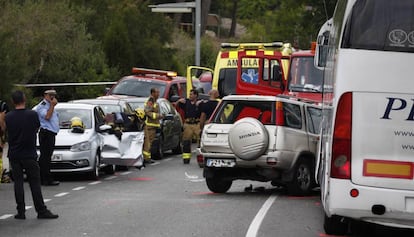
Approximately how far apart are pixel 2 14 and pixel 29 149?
18836mm

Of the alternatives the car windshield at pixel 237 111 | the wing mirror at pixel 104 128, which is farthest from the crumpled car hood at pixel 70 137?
the car windshield at pixel 237 111

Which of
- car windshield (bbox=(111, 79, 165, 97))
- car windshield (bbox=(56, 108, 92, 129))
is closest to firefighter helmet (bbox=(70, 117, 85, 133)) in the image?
car windshield (bbox=(56, 108, 92, 129))

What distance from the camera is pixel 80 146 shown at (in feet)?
65.9

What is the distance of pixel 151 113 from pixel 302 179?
26.7ft

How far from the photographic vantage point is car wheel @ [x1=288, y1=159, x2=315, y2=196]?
17.2 m

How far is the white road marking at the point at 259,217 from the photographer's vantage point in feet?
41.7

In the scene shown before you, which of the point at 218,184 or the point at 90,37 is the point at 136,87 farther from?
the point at 218,184

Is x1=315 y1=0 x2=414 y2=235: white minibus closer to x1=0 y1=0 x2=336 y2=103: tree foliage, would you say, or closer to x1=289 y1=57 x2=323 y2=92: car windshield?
x1=289 y1=57 x2=323 y2=92: car windshield

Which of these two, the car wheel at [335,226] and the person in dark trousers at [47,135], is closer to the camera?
the car wheel at [335,226]

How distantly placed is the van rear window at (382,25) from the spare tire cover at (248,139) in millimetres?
5889

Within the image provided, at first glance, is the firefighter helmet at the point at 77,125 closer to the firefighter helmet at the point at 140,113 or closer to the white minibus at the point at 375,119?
the firefighter helmet at the point at 140,113

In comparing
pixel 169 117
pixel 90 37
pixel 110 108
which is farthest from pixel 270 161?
pixel 90 37

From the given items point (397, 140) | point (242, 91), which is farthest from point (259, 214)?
point (242, 91)

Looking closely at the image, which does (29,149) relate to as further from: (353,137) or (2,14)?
(2,14)
